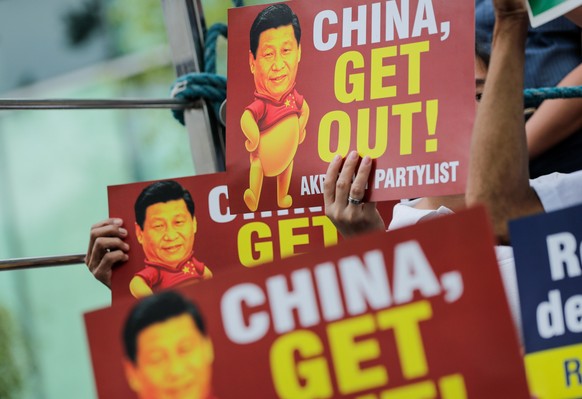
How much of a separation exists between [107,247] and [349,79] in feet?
1.30

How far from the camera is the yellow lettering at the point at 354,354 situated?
752 millimetres

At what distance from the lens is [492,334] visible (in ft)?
2.36

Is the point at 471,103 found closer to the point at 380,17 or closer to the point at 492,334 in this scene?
the point at 380,17

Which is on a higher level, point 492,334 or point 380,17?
point 380,17

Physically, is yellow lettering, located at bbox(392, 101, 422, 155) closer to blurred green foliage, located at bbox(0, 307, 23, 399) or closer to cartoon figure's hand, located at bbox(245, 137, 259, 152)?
cartoon figure's hand, located at bbox(245, 137, 259, 152)

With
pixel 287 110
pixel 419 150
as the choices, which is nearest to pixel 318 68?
pixel 287 110

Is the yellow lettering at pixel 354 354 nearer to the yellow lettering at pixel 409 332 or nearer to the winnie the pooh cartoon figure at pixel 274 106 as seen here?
the yellow lettering at pixel 409 332

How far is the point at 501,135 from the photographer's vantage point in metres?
1.09

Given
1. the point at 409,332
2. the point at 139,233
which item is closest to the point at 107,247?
the point at 139,233

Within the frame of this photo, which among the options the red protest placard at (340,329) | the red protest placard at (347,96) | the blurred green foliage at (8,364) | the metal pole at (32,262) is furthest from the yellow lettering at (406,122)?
the blurred green foliage at (8,364)

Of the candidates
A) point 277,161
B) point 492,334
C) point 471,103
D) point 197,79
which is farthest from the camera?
point 197,79

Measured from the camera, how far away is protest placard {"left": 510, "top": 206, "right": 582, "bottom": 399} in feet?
2.60

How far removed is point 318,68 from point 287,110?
0.06 m

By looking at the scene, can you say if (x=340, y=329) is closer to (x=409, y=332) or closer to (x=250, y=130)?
(x=409, y=332)
